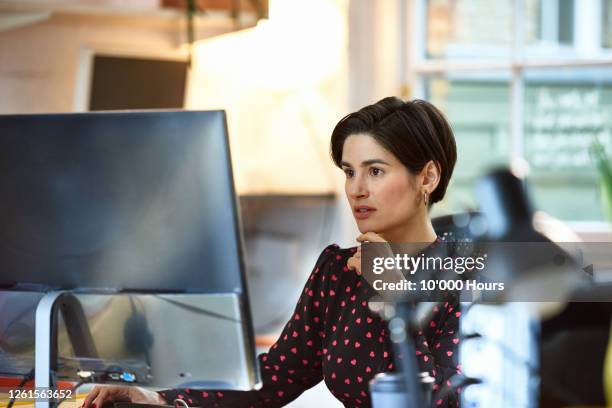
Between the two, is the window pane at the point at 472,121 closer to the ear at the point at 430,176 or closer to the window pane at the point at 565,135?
the window pane at the point at 565,135

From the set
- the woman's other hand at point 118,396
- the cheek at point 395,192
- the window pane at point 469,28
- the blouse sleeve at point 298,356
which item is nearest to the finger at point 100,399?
the woman's other hand at point 118,396

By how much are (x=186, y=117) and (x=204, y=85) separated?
1.69 metres

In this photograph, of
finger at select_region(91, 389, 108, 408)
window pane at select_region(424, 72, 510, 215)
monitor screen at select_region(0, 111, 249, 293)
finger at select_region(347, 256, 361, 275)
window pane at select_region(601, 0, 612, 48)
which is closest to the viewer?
monitor screen at select_region(0, 111, 249, 293)

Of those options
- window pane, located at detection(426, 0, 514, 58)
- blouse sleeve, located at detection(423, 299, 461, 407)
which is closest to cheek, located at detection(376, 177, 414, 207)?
blouse sleeve, located at detection(423, 299, 461, 407)

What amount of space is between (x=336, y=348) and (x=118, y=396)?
0.37 metres

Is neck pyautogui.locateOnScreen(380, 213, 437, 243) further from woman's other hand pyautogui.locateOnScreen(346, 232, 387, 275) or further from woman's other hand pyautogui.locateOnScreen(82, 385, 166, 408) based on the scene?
woman's other hand pyautogui.locateOnScreen(82, 385, 166, 408)

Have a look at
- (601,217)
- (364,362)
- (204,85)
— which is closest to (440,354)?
(364,362)

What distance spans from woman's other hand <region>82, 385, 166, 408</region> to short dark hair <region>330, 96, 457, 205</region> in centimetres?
55

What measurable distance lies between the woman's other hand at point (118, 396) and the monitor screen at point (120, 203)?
0.66 feet

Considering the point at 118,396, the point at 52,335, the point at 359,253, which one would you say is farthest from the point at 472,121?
the point at 52,335

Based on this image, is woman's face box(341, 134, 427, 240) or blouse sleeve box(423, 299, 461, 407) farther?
woman's face box(341, 134, 427, 240)

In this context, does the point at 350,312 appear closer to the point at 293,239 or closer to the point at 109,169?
→ the point at 109,169

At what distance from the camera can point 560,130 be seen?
2643 millimetres

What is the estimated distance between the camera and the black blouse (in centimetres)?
138
